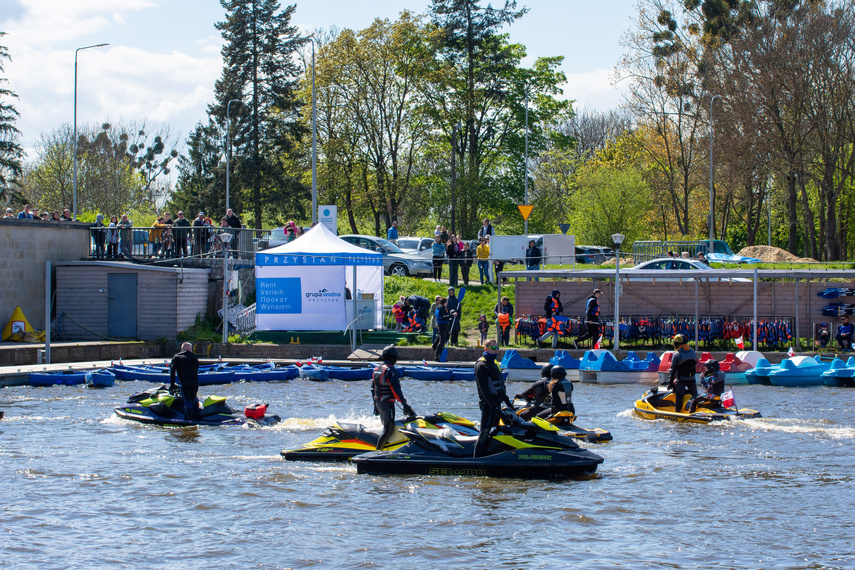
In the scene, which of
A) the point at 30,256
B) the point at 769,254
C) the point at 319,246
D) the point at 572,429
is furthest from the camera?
the point at 769,254

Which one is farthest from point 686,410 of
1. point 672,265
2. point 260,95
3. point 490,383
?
point 260,95

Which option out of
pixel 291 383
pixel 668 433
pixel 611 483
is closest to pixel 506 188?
pixel 291 383

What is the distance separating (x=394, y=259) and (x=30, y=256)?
1438 centimetres

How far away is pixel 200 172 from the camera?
2490 inches

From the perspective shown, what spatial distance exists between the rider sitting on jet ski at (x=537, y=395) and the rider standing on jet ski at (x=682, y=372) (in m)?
3.12

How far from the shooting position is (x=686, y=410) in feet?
58.1

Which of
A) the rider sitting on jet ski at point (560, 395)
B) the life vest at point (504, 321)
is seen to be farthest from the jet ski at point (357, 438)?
the life vest at point (504, 321)

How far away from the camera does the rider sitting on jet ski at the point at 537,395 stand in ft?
51.5

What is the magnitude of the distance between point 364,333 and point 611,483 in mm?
17409

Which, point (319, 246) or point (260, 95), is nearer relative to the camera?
point (319, 246)

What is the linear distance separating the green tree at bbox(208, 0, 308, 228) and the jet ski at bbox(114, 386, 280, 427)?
3537cm

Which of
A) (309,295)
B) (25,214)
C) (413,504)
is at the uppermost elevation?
(25,214)

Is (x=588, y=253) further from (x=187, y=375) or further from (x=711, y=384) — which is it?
(x=187, y=375)

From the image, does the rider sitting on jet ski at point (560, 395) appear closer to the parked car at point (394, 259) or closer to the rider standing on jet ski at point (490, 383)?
the rider standing on jet ski at point (490, 383)
